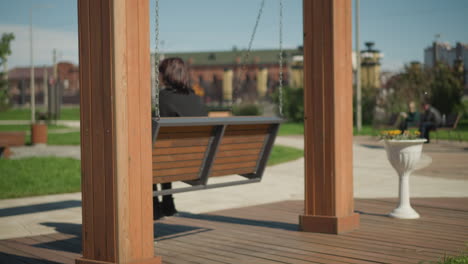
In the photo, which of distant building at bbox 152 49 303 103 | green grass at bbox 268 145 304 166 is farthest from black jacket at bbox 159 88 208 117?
distant building at bbox 152 49 303 103

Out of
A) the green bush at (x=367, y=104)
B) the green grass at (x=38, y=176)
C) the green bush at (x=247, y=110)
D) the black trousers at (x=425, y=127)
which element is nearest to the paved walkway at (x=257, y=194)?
the green grass at (x=38, y=176)

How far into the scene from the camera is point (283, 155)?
16312mm

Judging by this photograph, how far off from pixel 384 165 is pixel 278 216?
702cm

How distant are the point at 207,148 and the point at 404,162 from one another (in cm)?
248

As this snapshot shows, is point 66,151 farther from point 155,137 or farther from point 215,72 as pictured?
point 215,72

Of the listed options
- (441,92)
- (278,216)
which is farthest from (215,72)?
(278,216)

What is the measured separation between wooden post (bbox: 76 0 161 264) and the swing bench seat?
0.66 metres

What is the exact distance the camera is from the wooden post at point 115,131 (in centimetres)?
428

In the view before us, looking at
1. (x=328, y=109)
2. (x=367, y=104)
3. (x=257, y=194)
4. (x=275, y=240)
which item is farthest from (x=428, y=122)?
(x=367, y=104)

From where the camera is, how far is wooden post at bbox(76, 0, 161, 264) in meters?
4.28

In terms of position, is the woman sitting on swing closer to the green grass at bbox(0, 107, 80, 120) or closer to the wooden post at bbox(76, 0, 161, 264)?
the wooden post at bbox(76, 0, 161, 264)

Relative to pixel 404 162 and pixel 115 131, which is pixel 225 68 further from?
pixel 115 131

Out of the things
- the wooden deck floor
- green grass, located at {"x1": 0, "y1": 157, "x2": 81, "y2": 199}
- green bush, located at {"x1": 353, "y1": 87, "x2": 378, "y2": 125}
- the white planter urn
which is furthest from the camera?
green bush, located at {"x1": 353, "y1": 87, "x2": 378, "y2": 125}

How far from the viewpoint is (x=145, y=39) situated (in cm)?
445
